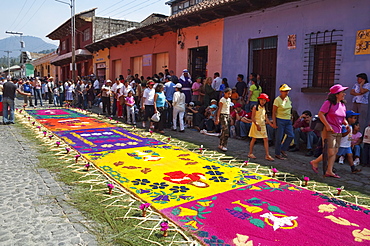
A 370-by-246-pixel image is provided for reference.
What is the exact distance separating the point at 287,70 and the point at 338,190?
5.87m

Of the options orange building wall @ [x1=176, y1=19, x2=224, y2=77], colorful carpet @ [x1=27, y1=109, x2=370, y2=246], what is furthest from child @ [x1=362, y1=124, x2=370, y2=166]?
orange building wall @ [x1=176, y1=19, x2=224, y2=77]

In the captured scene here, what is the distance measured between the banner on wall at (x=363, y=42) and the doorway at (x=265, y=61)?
2.92 metres

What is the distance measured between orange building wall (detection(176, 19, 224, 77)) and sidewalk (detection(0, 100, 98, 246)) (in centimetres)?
862

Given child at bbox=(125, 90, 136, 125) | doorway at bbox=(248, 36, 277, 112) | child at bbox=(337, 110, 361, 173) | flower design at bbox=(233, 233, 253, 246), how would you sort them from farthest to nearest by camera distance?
child at bbox=(125, 90, 136, 125), doorway at bbox=(248, 36, 277, 112), child at bbox=(337, 110, 361, 173), flower design at bbox=(233, 233, 253, 246)

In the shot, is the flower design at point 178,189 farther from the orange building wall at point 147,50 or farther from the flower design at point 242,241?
the orange building wall at point 147,50

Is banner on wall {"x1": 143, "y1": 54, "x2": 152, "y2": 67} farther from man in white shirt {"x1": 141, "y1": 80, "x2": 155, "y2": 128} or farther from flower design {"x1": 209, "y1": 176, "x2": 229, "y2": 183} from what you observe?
flower design {"x1": 209, "y1": 176, "x2": 229, "y2": 183}

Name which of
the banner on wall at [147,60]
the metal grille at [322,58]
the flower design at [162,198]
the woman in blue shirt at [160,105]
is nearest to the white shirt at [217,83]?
the woman in blue shirt at [160,105]

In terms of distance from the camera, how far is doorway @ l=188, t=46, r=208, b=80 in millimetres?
14737

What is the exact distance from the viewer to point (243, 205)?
4.19 meters

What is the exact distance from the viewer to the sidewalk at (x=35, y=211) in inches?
130

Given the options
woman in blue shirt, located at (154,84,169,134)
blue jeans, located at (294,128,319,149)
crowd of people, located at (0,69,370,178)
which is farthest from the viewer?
woman in blue shirt, located at (154,84,169,134)

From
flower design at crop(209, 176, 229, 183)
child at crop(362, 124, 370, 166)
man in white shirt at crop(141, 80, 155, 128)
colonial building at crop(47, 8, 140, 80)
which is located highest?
colonial building at crop(47, 8, 140, 80)

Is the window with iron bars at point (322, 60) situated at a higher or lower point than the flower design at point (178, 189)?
higher

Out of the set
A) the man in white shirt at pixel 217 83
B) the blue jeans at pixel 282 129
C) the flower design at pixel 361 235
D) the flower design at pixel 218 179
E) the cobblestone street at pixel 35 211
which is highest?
the man in white shirt at pixel 217 83
